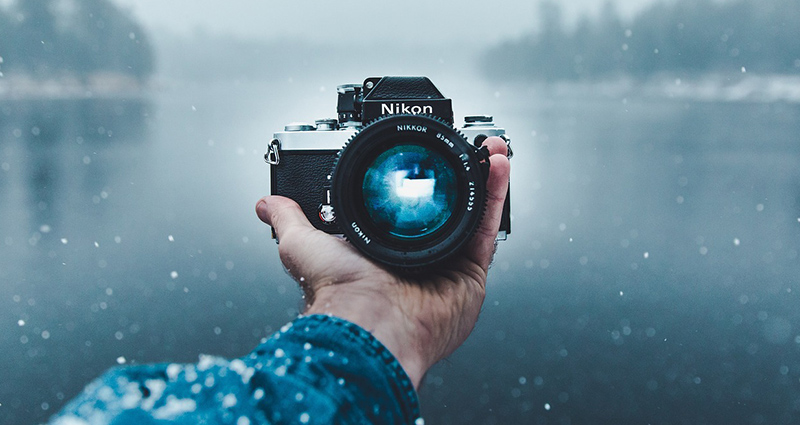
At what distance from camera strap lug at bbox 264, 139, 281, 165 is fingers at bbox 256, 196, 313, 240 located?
64 millimetres

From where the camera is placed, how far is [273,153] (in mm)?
938

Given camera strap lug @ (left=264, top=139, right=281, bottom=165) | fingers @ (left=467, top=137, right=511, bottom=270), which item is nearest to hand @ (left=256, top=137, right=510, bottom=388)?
fingers @ (left=467, top=137, right=511, bottom=270)

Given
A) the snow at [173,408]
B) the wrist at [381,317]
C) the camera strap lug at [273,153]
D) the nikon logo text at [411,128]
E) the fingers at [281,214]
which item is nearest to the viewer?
the snow at [173,408]

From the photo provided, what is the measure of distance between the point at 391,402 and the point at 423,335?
0.17 metres

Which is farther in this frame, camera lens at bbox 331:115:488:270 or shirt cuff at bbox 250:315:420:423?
camera lens at bbox 331:115:488:270

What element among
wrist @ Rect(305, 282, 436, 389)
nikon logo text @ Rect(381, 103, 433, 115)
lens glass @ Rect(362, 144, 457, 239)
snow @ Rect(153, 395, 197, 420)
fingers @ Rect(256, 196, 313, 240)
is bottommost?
wrist @ Rect(305, 282, 436, 389)

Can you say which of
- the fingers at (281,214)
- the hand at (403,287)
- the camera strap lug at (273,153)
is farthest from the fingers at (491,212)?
the camera strap lug at (273,153)

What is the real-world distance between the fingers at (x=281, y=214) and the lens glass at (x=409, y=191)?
0.13 metres

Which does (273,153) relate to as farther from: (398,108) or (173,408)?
(173,408)

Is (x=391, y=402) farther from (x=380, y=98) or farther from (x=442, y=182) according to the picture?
(x=380, y=98)

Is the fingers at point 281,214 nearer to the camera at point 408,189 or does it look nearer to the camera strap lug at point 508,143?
the camera at point 408,189

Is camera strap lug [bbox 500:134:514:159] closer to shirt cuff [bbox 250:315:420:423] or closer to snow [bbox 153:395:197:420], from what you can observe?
shirt cuff [bbox 250:315:420:423]

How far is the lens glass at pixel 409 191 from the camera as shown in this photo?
72 centimetres

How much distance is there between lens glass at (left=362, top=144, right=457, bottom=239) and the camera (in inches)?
28.5
